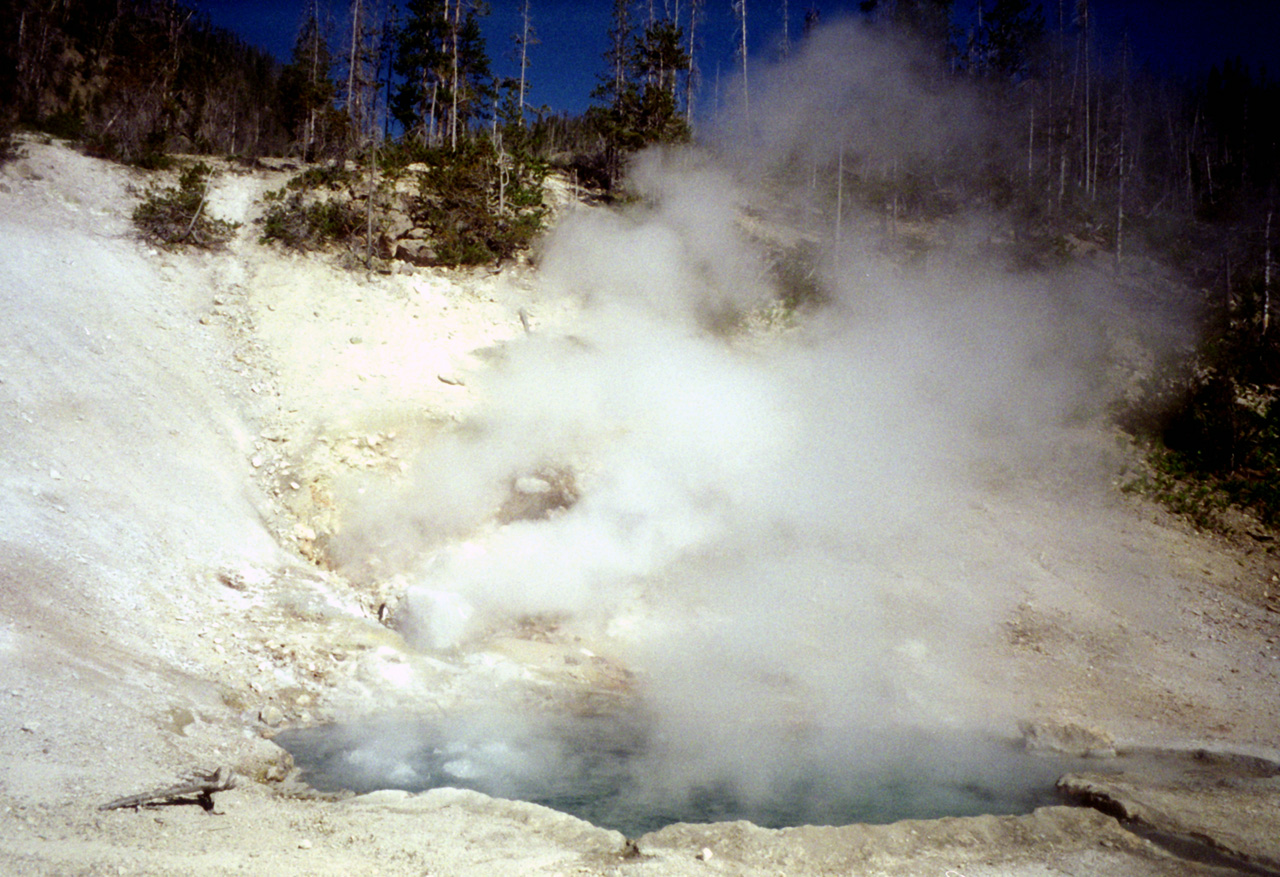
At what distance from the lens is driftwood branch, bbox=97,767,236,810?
4187mm

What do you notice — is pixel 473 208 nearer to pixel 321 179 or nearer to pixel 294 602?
pixel 321 179

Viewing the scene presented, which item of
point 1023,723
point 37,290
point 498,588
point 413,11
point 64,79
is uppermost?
point 413,11

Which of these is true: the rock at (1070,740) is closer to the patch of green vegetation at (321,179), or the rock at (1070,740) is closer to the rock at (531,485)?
the rock at (531,485)

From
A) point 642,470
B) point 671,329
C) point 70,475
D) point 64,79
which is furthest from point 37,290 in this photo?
point 64,79

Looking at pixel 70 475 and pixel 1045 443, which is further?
pixel 1045 443

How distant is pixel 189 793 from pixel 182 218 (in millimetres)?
11582

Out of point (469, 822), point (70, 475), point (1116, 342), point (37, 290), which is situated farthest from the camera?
point (1116, 342)

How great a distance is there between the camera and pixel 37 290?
9.98m

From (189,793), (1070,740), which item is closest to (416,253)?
(189,793)

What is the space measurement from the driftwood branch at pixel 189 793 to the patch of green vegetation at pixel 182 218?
35.5 feet

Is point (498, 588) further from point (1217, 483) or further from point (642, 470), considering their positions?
point (1217, 483)

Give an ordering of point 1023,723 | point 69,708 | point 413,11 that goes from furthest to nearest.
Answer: point 413,11
point 1023,723
point 69,708

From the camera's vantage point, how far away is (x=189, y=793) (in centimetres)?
446

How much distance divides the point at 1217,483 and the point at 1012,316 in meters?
5.15
